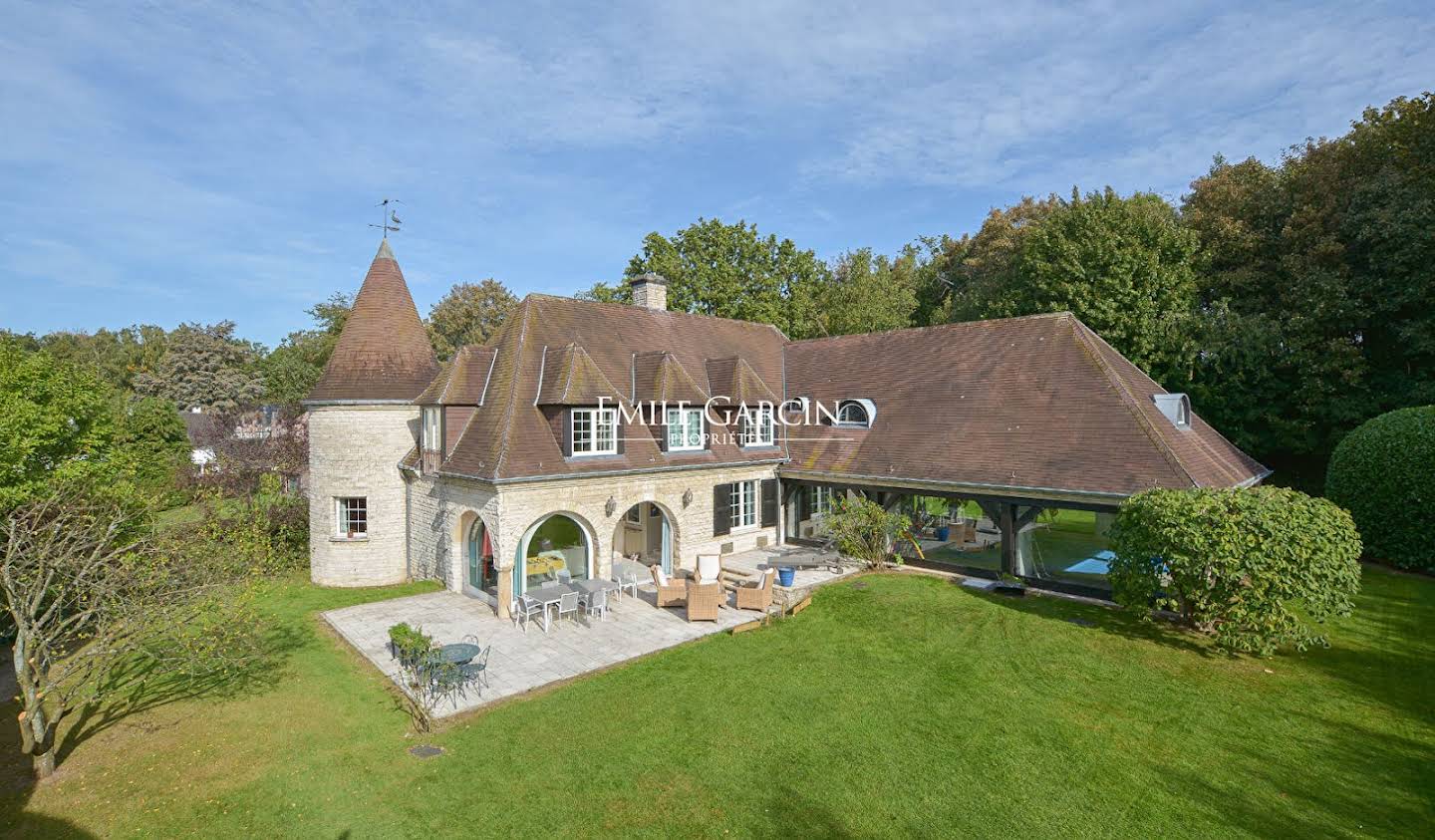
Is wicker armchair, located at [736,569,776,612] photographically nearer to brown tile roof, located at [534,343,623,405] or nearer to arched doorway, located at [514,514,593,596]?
arched doorway, located at [514,514,593,596]

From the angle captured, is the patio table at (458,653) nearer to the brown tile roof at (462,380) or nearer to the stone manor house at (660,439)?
the stone manor house at (660,439)

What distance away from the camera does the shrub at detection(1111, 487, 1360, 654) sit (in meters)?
10.3

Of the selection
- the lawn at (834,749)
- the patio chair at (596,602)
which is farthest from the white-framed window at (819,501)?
the patio chair at (596,602)

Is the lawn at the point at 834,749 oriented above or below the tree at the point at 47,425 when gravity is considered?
below

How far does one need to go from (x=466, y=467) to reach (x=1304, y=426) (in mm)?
25784

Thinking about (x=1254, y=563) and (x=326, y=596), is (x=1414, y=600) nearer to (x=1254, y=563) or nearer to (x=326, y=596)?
(x=1254, y=563)

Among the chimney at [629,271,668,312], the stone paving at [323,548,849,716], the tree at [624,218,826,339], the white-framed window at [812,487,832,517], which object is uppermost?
the tree at [624,218,826,339]

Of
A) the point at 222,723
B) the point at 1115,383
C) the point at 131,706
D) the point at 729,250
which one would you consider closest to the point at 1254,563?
the point at 1115,383

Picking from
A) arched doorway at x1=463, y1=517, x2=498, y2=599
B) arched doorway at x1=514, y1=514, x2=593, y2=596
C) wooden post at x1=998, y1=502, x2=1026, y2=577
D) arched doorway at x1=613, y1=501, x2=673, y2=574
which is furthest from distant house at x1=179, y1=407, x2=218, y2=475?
wooden post at x1=998, y1=502, x2=1026, y2=577

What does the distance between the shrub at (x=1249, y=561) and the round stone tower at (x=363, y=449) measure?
1771 centimetres

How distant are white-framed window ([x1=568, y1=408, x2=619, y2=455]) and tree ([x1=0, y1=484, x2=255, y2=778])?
712cm

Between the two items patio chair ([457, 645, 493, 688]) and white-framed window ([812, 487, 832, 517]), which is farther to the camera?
white-framed window ([812, 487, 832, 517])

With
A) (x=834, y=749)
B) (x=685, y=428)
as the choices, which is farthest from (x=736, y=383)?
(x=834, y=749)

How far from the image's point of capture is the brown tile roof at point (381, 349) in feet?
56.9
